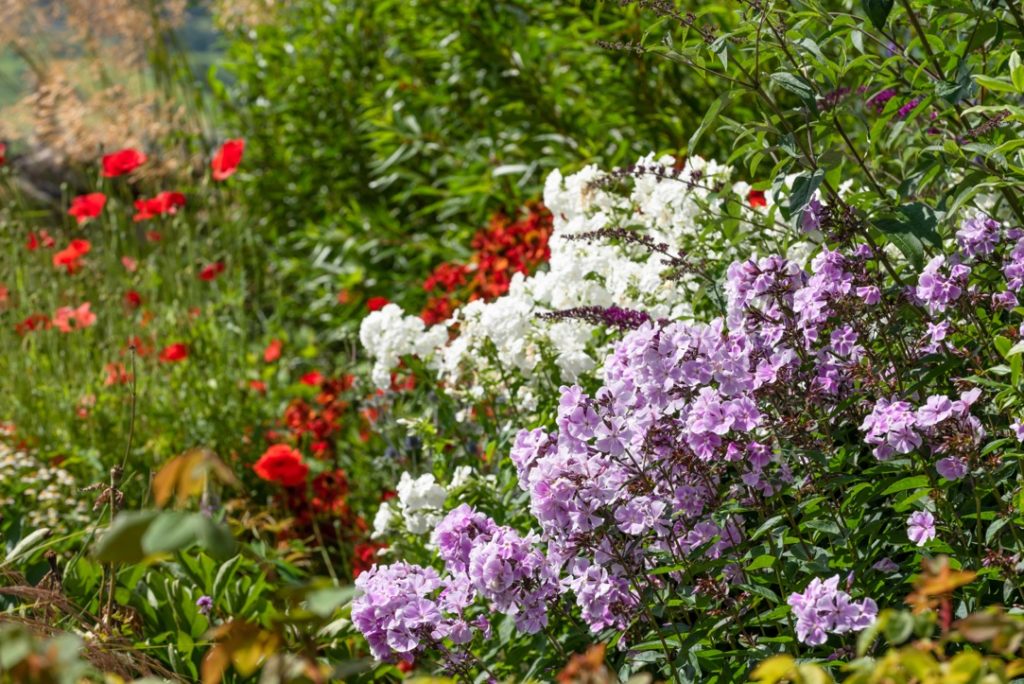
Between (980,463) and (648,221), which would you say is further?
(648,221)

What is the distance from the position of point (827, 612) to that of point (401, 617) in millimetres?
698

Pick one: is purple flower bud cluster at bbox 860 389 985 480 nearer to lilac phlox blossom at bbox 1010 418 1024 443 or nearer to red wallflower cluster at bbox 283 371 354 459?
lilac phlox blossom at bbox 1010 418 1024 443

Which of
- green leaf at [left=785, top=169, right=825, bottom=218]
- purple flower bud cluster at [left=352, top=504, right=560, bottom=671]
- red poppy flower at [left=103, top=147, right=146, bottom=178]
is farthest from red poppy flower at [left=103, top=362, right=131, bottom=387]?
green leaf at [left=785, top=169, right=825, bottom=218]

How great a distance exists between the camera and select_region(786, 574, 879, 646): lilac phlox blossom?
1718mm

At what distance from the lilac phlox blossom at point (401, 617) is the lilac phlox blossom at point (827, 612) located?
592 mm

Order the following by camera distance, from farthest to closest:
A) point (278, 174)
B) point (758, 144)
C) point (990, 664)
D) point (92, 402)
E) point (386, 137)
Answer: point (278, 174)
point (386, 137)
point (92, 402)
point (758, 144)
point (990, 664)

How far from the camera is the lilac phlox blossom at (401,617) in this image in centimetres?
197

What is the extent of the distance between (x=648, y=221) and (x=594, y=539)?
1363 millimetres

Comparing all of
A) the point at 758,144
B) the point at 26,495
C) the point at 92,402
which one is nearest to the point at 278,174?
the point at 92,402

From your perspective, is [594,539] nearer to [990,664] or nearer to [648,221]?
[990,664]

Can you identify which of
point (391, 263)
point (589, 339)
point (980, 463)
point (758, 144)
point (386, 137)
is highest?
point (758, 144)

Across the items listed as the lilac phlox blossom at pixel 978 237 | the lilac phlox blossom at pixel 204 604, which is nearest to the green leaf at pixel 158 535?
the lilac phlox blossom at pixel 978 237

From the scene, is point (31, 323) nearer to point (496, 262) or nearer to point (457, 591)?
point (496, 262)

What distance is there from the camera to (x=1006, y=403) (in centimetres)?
189
